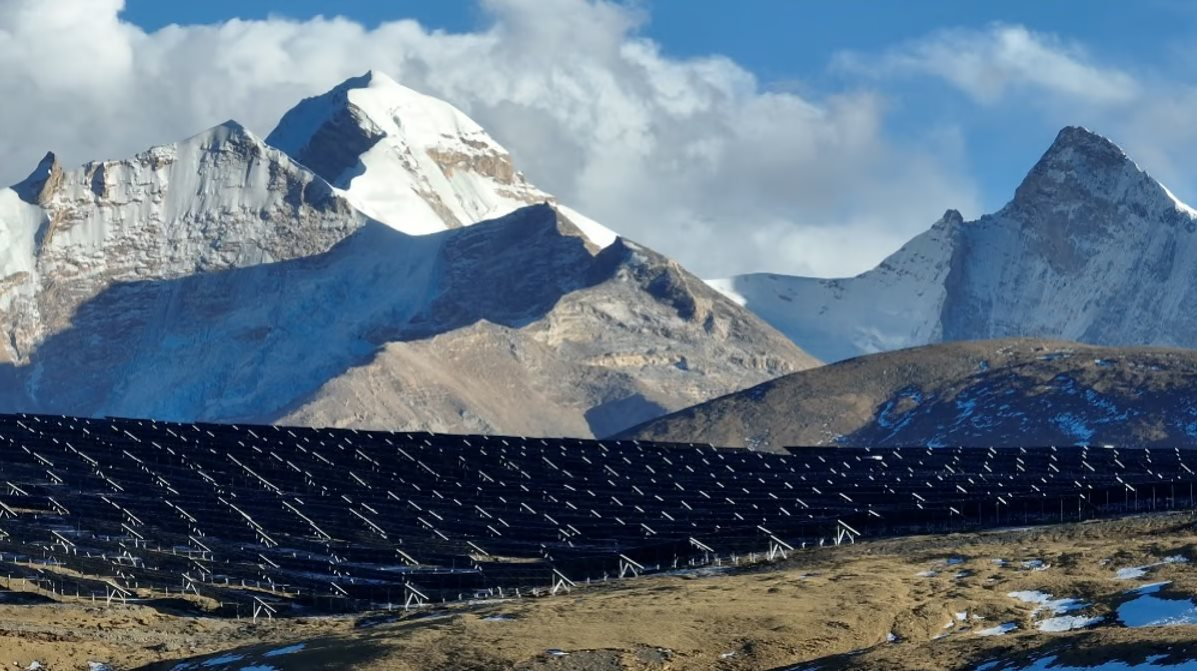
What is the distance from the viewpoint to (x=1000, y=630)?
98.8 meters

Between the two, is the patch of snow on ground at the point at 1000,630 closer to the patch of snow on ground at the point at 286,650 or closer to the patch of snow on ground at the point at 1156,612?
the patch of snow on ground at the point at 1156,612

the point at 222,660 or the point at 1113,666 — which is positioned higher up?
the point at 222,660

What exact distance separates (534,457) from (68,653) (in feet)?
265

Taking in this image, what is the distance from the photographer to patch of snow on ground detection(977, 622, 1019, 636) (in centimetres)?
9781

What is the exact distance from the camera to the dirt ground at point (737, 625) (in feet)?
314

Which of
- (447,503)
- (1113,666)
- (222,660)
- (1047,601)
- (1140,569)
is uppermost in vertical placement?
(447,503)

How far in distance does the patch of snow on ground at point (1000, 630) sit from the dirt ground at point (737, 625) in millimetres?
448

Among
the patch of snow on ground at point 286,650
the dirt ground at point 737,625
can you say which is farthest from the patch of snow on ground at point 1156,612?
the patch of snow on ground at point 286,650

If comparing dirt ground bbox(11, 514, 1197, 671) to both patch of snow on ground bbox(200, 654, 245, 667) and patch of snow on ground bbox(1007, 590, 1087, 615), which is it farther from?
patch of snow on ground bbox(1007, 590, 1087, 615)

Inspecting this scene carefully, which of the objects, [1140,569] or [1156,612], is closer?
[1156,612]

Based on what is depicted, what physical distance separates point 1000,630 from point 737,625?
426 inches

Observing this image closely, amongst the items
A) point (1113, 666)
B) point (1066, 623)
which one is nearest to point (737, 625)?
point (1066, 623)

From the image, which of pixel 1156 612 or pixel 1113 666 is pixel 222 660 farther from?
pixel 1113 666

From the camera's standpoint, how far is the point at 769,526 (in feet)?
446
